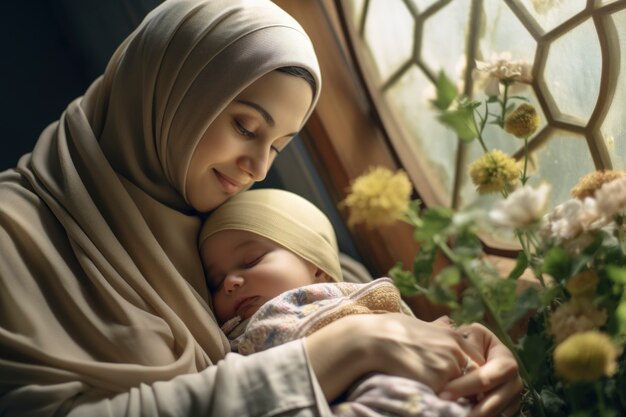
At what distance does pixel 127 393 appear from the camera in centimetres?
103

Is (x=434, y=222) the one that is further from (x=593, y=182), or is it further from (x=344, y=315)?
(x=344, y=315)

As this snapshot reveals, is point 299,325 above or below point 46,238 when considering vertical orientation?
below

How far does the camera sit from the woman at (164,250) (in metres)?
1.02

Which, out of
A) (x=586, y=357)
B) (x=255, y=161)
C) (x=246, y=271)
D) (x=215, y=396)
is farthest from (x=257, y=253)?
(x=586, y=357)

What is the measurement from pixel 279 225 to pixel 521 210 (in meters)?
0.64

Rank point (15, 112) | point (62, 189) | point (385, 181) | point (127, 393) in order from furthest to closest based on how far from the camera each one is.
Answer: point (15, 112) < point (62, 189) < point (127, 393) < point (385, 181)

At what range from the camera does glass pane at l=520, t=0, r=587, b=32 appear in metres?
1.31

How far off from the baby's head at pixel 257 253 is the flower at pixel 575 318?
1.74 ft

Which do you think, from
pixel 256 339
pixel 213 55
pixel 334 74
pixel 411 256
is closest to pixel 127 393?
pixel 256 339

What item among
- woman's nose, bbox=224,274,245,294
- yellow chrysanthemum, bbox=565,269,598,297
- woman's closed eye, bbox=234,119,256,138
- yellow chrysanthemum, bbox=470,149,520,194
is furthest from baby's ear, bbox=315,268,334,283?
yellow chrysanthemum, bbox=565,269,598,297

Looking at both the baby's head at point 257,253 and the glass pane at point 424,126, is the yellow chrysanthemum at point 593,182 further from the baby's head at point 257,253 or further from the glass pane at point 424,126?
the glass pane at point 424,126

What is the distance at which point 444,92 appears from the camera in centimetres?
91

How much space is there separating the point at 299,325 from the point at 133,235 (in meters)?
0.32

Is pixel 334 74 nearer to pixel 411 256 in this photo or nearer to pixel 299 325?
pixel 411 256
